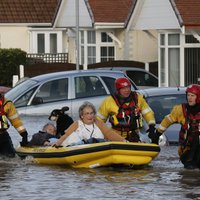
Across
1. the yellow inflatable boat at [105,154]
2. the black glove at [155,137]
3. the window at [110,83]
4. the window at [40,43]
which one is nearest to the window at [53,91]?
the window at [110,83]

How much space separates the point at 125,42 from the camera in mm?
48531

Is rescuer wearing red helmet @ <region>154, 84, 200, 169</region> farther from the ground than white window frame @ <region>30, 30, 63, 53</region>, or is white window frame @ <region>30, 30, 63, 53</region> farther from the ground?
white window frame @ <region>30, 30, 63, 53</region>

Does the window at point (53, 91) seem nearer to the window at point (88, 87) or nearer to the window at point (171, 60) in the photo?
the window at point (88, 87)

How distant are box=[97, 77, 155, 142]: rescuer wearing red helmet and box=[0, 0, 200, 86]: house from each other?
19438 millimetres

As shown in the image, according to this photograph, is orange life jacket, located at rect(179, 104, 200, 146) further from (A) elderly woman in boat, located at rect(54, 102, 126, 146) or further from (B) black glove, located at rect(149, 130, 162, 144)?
(A) elderly woman in boat, located at rect(54, 102, 126, 146)

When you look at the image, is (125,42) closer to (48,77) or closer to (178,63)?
(178,63)

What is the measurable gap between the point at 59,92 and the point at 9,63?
28.8m

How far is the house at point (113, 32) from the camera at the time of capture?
1558 inches

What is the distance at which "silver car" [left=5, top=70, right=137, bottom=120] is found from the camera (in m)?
27.7

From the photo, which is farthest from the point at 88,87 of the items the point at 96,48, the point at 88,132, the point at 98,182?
the point at 96,48

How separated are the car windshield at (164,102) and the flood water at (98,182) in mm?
→ 1946

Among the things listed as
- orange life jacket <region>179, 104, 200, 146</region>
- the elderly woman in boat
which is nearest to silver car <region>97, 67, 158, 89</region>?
the elderly woman in boat

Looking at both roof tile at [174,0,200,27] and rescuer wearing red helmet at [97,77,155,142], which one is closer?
rescuer wearing red helmet at [97,77,155,142]

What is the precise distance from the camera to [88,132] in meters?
18.0
